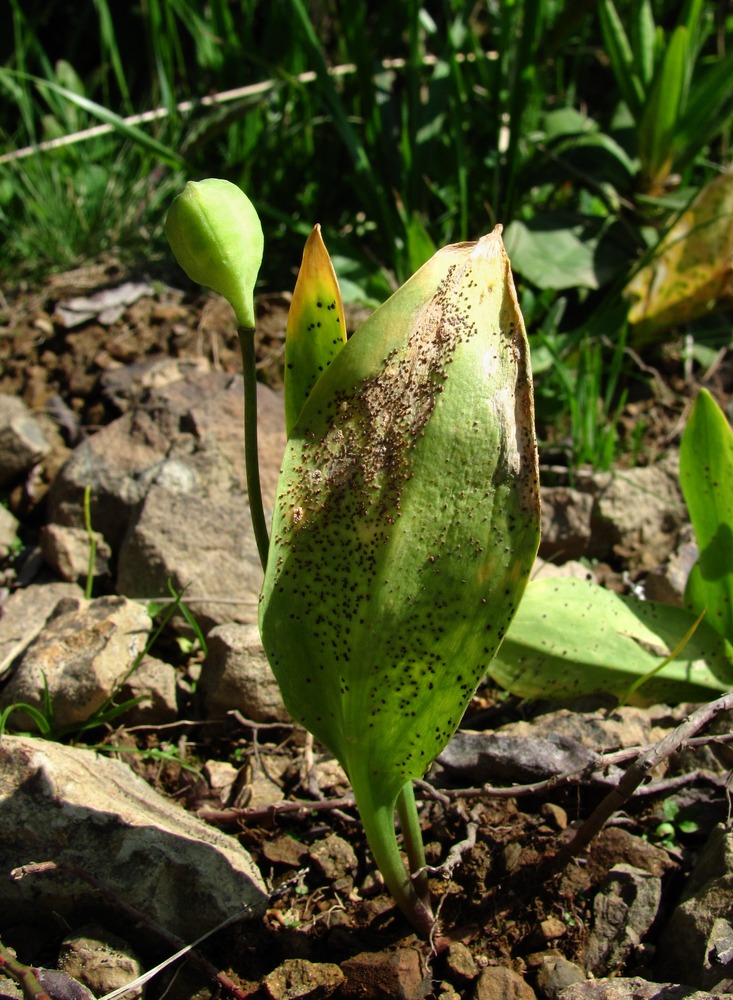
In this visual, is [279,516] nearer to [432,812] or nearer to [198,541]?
[432,812]

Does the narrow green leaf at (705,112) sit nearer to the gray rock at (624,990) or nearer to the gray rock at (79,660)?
the gray rock at (79,660)

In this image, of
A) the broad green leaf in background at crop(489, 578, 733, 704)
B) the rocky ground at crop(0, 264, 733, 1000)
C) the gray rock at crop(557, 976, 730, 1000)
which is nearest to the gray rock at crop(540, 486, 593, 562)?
the rocky ground at crop(0, 264, 733, 1000)

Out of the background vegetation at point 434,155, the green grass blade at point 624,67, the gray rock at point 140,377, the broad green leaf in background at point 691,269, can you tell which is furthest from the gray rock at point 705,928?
the green grass blade at point 624,67

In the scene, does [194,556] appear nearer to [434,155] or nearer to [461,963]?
[461,963]

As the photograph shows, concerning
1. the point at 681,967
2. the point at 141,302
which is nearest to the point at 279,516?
the point at 681,967

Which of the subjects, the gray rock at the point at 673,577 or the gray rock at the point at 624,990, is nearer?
the gray rock at the point at 624,990

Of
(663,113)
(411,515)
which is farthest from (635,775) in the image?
(663,113)
